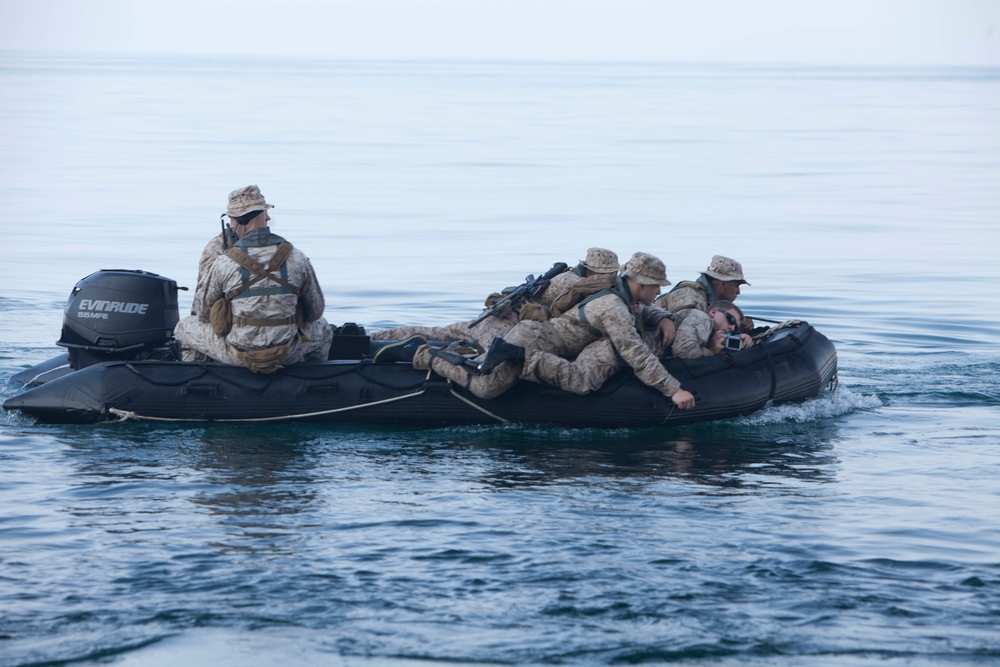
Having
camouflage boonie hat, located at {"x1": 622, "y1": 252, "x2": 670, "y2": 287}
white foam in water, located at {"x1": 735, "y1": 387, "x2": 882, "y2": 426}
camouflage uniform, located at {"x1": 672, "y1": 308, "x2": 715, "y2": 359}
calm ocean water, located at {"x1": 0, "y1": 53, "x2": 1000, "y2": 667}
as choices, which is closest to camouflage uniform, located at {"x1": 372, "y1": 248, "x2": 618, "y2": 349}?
camouflage boonie hat, located at {"x1": 622, "y1": 252, "x2": 670, "y2": 287}

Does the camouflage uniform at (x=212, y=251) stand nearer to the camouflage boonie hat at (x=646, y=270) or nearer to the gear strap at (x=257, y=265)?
the gear strap at (x=257, y=265)

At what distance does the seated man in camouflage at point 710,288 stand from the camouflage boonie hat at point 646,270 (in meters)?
1.07

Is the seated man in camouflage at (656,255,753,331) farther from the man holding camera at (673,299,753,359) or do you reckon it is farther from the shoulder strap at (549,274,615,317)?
the shoulder strap at (549,274,615,317)

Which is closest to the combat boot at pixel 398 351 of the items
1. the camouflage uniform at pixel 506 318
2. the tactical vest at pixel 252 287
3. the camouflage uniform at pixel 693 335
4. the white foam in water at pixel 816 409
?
the camouflage uniform at pixel 506 318

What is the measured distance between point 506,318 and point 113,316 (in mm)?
2927

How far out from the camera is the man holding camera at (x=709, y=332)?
410 inches

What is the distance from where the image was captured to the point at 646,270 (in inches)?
383

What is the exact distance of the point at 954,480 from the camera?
9.07 metres

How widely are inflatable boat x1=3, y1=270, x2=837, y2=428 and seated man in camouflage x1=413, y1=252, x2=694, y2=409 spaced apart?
213 mm

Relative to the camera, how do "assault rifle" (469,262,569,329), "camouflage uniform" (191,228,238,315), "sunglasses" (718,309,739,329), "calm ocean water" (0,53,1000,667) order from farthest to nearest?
"sunglasses" (718,309,739,329) < "assault rifle" (469,262,569,329) < "camouflage uniform" (191,228,238,315) < "calm ocean water" (0,53,1000,667)

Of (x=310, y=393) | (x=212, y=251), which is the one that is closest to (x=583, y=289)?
(x=310, y=393)

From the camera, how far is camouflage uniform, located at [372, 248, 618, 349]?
991 cm

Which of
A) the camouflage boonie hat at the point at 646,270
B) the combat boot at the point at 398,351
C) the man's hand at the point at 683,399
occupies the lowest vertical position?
the man's hand at the point at 683,399

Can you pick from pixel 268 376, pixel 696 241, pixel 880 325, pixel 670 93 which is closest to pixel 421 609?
pixel 268 376
